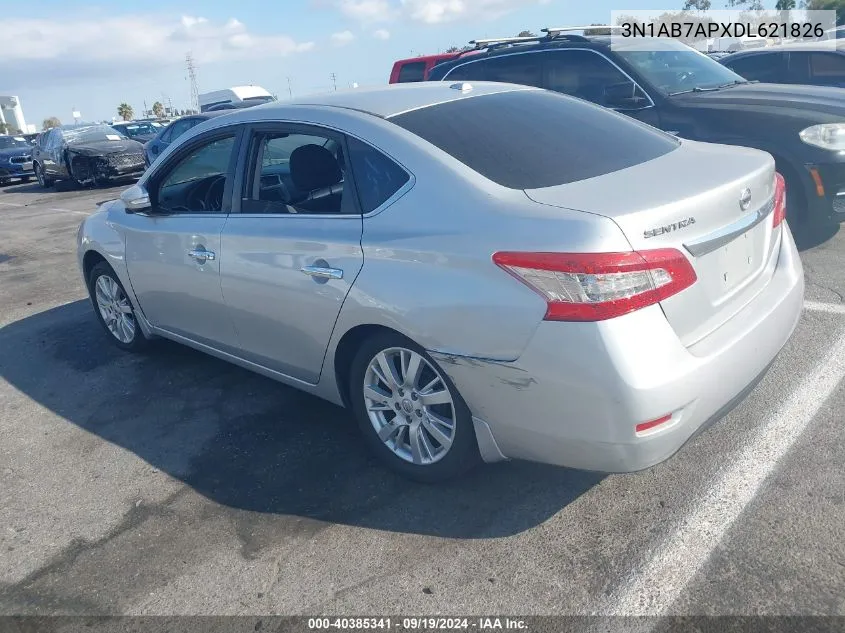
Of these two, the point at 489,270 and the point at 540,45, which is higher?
the point at 540,45

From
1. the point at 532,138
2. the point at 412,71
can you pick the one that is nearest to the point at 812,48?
the point at 412,71

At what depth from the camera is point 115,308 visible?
17.6 feet

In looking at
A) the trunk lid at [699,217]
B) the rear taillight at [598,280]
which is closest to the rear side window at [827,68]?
the trunk lid at [699,217]

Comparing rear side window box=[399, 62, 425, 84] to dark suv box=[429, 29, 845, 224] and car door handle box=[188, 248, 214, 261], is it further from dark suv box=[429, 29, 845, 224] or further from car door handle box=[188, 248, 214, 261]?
car door handle box=[188, 248, 214, 261]

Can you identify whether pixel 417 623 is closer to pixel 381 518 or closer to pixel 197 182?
pixel 381 518

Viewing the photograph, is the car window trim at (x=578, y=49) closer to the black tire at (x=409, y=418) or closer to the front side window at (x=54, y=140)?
the black tire at (x=409, y=418)

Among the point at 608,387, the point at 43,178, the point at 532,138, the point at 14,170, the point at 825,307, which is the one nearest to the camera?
the point at 608,387

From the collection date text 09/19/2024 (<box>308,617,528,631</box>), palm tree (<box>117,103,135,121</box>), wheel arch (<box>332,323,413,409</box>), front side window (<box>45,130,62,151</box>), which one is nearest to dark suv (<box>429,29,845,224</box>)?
wheel arch (<box>332,323,413,409</box>)

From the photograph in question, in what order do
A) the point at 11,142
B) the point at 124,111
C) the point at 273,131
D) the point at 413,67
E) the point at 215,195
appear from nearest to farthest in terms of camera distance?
the point at 273,131, the point at 215,195, the point at 413,67, the point at 11,142, the point at 124,111

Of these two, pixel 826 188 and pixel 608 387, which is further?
pixel 826 188

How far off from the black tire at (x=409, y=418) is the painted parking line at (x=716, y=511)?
834mm

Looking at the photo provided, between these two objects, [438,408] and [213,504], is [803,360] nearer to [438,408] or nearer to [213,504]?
[438,408]

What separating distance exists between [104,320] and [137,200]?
1487mm

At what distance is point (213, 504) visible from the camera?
11.1ft
